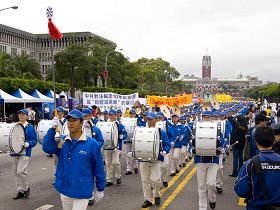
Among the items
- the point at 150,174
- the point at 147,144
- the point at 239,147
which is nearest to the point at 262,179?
the point at 147,144

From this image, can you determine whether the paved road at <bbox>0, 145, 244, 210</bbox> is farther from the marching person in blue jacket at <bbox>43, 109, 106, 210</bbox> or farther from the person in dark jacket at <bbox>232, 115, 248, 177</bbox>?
the marching person in blue jacket at <bbox>43, 109, 106, 210</bbox>

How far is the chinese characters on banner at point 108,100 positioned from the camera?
65.5 feet

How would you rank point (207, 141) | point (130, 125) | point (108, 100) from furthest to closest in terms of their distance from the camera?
point (108, 100), point (130, 125), point (207, 141)

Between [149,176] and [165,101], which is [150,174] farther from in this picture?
[165,101]

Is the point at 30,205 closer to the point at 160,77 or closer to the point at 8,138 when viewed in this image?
the point at 8,138

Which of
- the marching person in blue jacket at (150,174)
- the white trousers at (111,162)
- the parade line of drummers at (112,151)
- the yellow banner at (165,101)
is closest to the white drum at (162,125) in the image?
the parade line of drummers at (112,151)

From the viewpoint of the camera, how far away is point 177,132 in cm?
1175

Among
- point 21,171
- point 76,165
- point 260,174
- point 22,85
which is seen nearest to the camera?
point 260,174

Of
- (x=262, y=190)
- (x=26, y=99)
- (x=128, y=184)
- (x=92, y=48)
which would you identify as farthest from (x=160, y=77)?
(x=262, y=190)

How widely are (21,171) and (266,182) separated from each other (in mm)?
6039

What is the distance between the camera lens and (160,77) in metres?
102

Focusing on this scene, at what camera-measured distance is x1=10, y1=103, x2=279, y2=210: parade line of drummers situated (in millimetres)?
5012

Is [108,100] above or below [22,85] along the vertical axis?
below

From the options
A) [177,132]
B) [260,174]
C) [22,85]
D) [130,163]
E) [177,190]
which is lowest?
[177,190]
